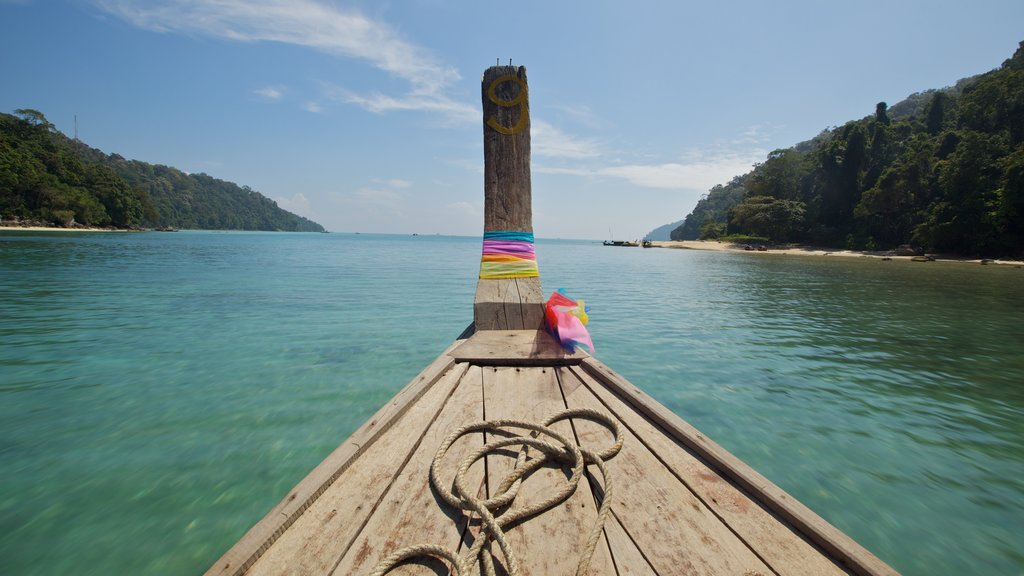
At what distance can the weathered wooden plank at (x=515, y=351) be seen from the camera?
3.64 m

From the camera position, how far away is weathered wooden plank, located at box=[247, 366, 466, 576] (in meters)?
1.46

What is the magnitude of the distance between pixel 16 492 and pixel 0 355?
187 inches

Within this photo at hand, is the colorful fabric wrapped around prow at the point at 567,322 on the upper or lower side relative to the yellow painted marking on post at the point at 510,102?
lower

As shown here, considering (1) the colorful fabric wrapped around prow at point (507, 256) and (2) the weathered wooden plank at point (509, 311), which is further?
(1) the colorful fabric wrapped around prow at point (507, 256)

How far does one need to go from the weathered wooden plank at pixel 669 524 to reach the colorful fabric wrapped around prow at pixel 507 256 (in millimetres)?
2910

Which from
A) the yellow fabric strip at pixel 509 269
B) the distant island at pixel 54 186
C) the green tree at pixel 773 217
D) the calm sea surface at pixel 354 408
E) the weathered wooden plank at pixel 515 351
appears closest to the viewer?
the calm sea surface at pixel 354 408

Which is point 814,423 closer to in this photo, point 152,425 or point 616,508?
point 616,508

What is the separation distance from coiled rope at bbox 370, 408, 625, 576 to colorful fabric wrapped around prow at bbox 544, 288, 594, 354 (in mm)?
1361

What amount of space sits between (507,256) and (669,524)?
3.65 metres

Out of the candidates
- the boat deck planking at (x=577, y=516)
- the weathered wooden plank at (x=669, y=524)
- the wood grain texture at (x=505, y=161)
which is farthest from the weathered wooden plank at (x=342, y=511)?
the wood grain texture at (x=505, y=161)

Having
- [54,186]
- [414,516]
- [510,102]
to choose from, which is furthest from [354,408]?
[54,186]

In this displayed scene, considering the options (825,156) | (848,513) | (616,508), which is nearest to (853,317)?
(848,513)

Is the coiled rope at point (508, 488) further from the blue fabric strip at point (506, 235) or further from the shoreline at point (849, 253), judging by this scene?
the shoreline at point (849, 253)

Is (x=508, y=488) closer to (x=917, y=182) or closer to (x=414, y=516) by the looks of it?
(x=414, y=516)
